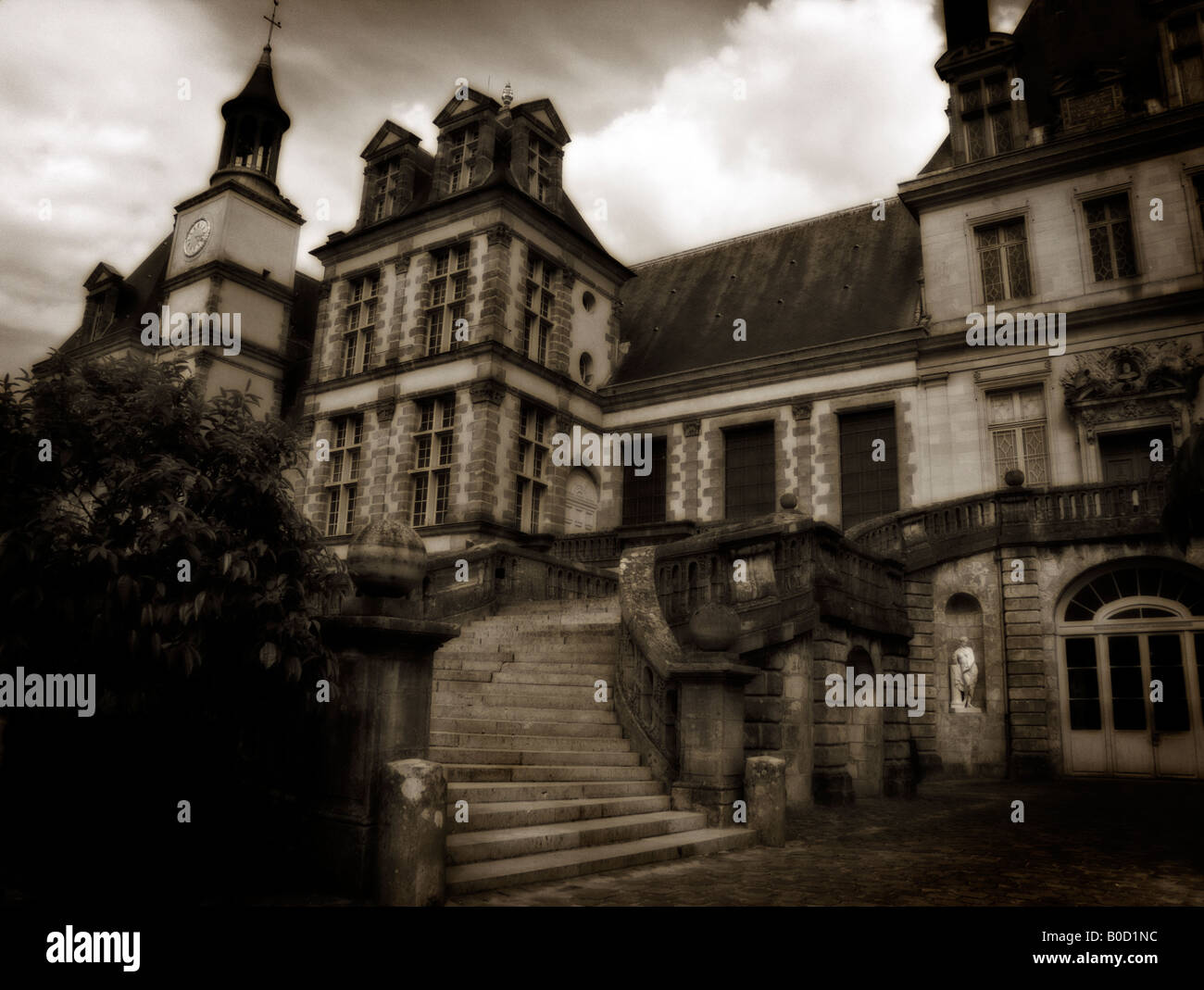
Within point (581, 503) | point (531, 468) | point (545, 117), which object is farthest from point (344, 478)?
point (545, 117)

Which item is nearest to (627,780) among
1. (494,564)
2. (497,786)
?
(497,786)

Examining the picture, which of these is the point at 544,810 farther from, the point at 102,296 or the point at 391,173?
the point at 102,296

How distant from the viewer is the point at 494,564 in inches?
618

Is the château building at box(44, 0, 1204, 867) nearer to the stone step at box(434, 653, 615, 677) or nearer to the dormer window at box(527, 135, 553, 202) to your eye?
the dormer window at box(527, 135, 553, 202)

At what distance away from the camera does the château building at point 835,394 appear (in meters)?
13.1

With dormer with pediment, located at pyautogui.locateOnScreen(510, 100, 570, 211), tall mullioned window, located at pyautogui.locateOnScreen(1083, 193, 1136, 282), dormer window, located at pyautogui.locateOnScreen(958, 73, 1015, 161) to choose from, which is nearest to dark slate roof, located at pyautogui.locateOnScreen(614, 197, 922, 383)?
dormer window, located at pyautogui.locateOnScreen(958, 73, 1015, 161)

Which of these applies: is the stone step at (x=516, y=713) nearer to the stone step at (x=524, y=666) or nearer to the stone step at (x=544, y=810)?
the stone step at (x=524, y=666)

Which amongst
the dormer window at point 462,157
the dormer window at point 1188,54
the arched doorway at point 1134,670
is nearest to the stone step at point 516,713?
the arched doorway at point 1134,670

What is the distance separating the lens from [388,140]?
84.9 feet

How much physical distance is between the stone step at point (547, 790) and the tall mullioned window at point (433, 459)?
13.9 meters

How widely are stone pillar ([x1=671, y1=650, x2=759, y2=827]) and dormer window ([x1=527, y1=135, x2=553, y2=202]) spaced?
18682 mm

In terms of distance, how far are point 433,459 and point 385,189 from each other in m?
9.00
